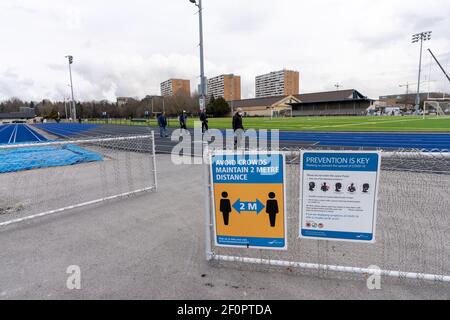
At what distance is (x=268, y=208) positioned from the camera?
3037mm

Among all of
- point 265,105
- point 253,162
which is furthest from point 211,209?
point 265,105

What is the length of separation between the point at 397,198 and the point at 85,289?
5.89m

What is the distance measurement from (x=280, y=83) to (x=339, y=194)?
16932cm

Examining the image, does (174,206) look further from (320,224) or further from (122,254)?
(320,224)

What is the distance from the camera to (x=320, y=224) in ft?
9.82

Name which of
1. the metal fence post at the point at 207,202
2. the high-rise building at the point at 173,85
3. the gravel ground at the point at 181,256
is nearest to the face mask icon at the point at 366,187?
the gravel ground at the point at 181,256

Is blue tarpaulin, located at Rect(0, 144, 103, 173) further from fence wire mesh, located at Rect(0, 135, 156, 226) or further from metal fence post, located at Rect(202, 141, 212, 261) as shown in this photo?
metal fence post, located at Rect(202, 141, 212, 261)

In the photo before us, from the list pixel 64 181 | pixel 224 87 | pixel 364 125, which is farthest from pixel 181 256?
pixel 224 87

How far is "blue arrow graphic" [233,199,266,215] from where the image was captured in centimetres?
306

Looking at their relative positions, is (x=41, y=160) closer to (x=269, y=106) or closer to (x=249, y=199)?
(x=249, y=199)

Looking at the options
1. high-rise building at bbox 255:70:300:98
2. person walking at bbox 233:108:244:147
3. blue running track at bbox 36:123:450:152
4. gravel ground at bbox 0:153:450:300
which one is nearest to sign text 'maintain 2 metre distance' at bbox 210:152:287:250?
gravel ground at bbox 0:153:450:300

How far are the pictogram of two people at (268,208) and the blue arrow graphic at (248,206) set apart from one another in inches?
2.9

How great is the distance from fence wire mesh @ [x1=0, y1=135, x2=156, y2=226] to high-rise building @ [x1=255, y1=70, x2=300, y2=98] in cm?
15664

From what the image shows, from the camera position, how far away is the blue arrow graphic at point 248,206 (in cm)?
306
